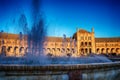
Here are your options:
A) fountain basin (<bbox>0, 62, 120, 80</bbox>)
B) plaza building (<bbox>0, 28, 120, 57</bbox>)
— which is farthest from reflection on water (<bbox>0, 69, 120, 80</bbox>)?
plaza building (<bbox>0, 28, 120, 57</bbox>)

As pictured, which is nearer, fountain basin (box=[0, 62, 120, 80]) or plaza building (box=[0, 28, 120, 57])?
fountain basin (box=[0, 62, 120, 80])

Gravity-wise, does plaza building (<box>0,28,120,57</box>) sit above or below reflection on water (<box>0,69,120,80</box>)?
above

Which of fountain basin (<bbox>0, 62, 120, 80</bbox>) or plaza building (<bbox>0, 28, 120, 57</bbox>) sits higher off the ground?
plaza building (<bbox>0, 28, 120, 57</bbox>)

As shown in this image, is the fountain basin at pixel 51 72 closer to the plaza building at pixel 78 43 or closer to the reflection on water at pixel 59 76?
the reflection on water at pixel 59 76

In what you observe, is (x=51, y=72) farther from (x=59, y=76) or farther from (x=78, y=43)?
(x=78, y=43)

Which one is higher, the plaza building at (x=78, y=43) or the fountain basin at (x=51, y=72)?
the plaza building at (x=78, y=43)

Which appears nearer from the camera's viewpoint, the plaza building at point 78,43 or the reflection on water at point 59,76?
the reflection on water at point 59,76

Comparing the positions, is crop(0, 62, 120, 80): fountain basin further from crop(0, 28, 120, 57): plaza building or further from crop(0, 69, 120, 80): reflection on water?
crop(0, 28, 120, 57): plaza building

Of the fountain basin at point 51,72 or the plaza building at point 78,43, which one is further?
the plaza building at point 78,43

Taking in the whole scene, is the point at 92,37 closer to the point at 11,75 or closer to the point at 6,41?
the point at 6,41

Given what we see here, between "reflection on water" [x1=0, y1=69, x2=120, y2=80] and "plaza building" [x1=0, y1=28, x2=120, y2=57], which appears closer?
"reflection on water" [x1=0, y1=69, x2=120, y2=80]

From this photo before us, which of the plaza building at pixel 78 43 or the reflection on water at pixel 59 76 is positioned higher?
the plaza building at pixel 78 43

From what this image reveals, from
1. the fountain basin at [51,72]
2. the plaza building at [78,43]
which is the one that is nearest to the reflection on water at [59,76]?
the fountain basin at [51,72]

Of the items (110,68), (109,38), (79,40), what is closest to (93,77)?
(110,68)
